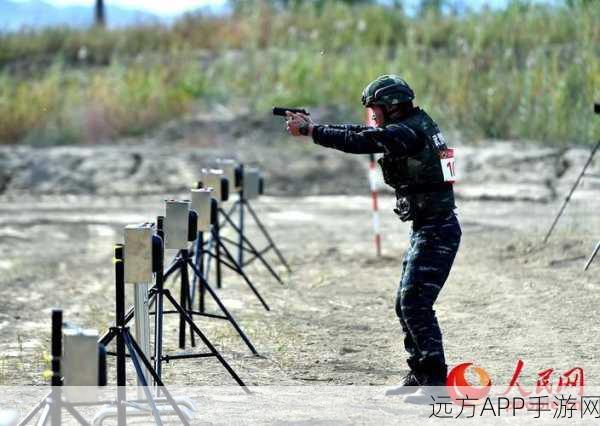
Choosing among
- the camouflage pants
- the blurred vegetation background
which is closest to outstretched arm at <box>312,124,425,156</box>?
the camouflage pants

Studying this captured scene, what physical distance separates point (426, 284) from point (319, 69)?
56.5 feet

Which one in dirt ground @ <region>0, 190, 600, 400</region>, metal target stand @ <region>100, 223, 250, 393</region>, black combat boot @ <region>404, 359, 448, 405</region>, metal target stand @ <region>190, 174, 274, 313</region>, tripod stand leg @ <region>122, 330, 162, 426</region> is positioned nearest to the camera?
tripod stand leg @ <region>122, 330, 162, 426</region>

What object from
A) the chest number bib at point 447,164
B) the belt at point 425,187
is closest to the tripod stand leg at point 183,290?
the belt at point 425,187

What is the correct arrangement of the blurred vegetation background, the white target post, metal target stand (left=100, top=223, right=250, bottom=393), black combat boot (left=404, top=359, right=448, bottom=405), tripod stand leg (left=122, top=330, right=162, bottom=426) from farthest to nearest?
the blurred vegetation background
black combat boot (left=404, top=359, right=448, bottom=405)
metal target stand (left=100, top=223, right=250, bottom=393)
the white target post
tripod stand leg (left=122, top=330, right=162, bottom=426)

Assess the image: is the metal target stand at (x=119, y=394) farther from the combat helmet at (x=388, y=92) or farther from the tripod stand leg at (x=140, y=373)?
the combat helmet at (x=388, y=92)

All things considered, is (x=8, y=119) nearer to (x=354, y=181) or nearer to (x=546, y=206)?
(x=354, y=181)

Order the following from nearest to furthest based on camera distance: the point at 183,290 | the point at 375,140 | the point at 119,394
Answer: the point at 119,394 → the point at 375,140 → the point at 183,290

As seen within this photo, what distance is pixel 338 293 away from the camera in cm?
1257

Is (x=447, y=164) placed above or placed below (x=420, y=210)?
above

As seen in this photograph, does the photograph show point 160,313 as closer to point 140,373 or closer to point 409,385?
point 140,373

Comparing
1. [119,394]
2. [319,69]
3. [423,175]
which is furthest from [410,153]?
[319,69]

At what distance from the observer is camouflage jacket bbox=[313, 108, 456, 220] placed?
787 cm

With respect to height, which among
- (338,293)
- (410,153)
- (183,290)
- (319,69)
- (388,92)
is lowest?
(338,293)

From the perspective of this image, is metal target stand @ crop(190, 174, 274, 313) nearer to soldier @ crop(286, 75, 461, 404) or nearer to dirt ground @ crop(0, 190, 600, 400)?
dirt ground @ crop(0, 190, 600, 400)
